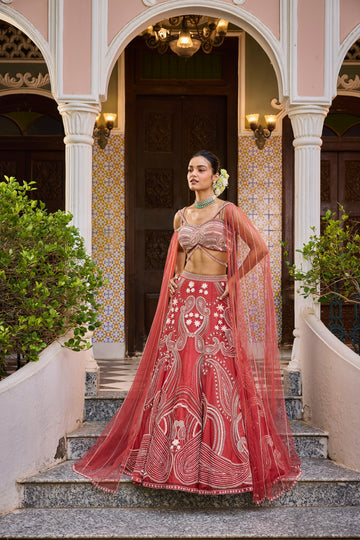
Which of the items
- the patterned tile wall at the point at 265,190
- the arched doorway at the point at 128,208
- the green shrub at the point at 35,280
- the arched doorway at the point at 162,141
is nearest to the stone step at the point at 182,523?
the green shrub at the point at 35,280

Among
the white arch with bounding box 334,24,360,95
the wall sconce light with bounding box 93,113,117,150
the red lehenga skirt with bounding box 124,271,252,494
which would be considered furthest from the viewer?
the wall sconce light with bounding box 93,113,117,150

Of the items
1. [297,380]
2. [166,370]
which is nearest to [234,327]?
[166,370]

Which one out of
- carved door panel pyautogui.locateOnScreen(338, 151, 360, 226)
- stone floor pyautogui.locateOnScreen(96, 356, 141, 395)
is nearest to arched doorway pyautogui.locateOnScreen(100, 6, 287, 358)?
stone floor pyautogui.locateOnScreen(96, 356, 141, 395)

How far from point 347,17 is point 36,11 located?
8.19 ft

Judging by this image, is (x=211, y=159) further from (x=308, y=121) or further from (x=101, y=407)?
(x=101, y=407)

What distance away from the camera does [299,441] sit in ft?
15.2

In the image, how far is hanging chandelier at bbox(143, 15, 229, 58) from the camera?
21.5 feet

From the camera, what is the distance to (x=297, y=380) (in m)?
5.20

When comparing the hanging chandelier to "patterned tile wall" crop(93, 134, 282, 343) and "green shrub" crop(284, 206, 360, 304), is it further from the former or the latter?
"green shrub" crop(284, 206, 360, 304)

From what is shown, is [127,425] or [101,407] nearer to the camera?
[127,425]

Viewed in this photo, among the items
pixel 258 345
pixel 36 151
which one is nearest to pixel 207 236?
pixel 258 345

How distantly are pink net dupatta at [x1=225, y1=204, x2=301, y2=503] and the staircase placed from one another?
0.20 meters

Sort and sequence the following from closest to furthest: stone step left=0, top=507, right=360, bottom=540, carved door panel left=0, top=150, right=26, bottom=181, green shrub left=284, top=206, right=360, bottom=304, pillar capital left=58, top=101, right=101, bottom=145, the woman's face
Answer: stone step left=0, top=507, right=360, bottom=540, the woman's face, green shrub left=284, top=206, right=360, bottom=304, pillar capital left=58, top=101, right=101, bottom=145, carved door panel left=0, top=150, right=26, bottom=181

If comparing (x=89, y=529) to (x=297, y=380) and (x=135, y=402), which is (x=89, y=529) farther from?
(x=297, y=380)
